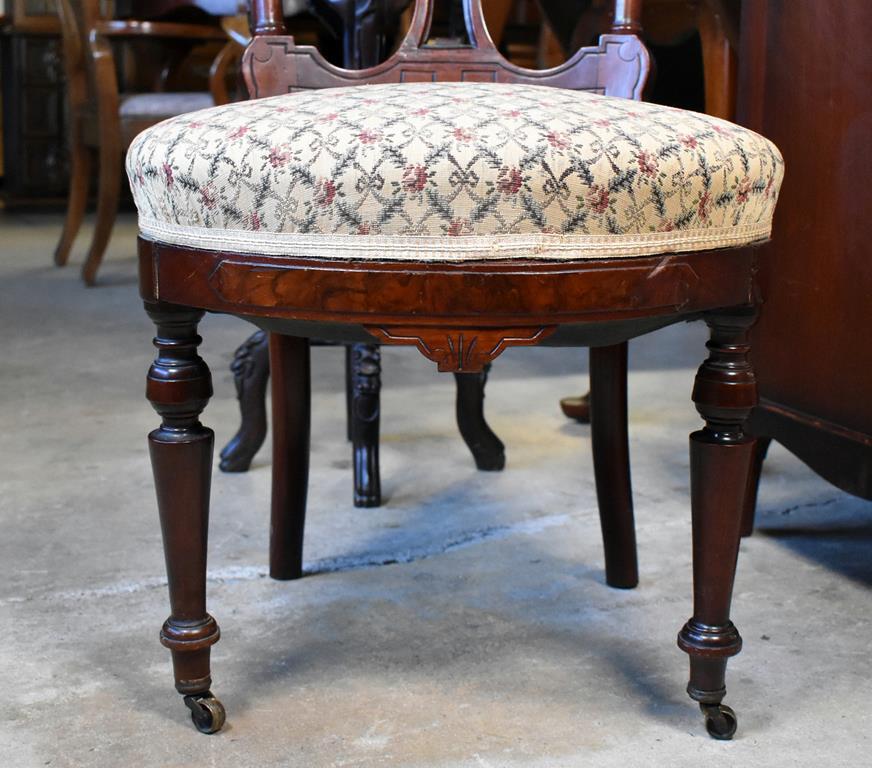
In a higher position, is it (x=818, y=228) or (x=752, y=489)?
(x=818, y=228)

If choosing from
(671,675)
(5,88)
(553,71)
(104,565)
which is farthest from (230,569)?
(5,88)

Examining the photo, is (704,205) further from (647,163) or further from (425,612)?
(425,612)

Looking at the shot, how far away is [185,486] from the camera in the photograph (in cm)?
96

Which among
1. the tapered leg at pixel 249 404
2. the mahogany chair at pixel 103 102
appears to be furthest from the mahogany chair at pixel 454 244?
the mahogany chair at pixel 103 102

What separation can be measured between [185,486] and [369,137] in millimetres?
317

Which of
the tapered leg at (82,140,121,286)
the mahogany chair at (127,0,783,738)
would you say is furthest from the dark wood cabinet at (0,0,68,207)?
the mahogany chair at (127,0,783,738)

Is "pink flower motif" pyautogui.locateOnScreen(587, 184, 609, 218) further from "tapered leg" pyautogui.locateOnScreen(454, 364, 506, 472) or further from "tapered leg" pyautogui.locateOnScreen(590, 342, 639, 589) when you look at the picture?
"tapered leg" pyautogui.locateOnScreen(454, 364, 506, 472)

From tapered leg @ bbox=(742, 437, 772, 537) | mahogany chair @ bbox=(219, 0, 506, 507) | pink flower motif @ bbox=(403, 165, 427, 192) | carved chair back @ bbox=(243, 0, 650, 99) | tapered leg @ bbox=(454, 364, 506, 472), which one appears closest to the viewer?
pink flower motif @ bbox=(403, 165, 427, 192)

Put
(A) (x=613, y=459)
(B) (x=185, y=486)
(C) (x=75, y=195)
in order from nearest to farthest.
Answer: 1. (B) (x=185, y=486)
2. (A) (x=613, y=459)
3. (C) (x=75, y=195)

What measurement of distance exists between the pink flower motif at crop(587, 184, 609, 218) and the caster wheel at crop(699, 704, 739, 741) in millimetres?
418

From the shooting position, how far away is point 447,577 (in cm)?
135

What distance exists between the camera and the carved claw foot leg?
6.61ft

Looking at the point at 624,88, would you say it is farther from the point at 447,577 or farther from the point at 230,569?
the point at 230,569

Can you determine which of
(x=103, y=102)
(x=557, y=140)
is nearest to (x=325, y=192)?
(x=557, y=140)
